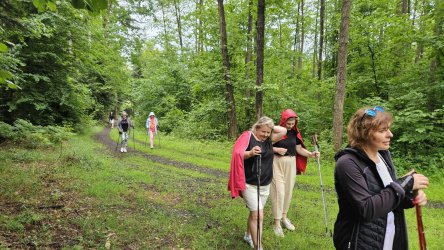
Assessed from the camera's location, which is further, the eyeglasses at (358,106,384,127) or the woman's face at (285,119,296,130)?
the woman's face at (285,119,296,130)

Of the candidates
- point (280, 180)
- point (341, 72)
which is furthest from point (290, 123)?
point (341, 72)

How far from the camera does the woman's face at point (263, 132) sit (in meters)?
4.77

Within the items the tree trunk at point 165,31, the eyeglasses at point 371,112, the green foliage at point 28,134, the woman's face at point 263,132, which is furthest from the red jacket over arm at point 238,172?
the tree trunk at point 165,31

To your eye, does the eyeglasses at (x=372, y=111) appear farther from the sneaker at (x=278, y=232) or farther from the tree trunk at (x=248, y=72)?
the tree trunk at (x=248, y=72)

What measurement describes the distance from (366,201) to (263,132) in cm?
266

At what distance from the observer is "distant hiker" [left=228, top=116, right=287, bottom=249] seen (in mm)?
4637

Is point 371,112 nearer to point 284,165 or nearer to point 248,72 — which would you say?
point 284,165

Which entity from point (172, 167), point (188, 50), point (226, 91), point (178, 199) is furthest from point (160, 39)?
point (178, 199)

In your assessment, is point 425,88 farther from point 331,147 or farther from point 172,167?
point 172,167

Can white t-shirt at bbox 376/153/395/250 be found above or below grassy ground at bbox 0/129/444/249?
above

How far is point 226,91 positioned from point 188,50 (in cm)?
1409

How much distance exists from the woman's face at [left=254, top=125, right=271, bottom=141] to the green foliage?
992 centimetres

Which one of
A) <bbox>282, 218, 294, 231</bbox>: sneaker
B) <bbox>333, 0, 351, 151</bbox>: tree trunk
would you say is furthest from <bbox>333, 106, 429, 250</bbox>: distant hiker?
<bbox>333, 0, 351, 151</bbox>: tree trunk

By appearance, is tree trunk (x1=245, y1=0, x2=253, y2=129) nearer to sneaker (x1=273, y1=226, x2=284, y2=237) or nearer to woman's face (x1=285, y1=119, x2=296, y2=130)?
woman's face (x1=285, y1=119, x2=296, y2=130)
